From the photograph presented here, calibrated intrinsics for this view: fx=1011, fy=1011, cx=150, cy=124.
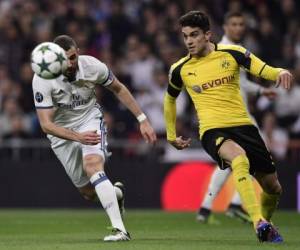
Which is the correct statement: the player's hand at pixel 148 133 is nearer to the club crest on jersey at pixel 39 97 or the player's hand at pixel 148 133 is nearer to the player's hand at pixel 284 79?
the club crest on jersey at pixel 39 97

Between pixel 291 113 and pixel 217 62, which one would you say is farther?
pixel 291 113

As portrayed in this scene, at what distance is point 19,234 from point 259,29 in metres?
9.38

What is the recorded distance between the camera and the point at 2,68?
63.2 feet

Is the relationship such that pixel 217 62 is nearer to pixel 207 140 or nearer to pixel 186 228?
pixel 207 140

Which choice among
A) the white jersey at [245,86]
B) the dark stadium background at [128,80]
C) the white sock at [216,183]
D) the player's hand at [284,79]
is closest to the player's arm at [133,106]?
the player's hand at [284,79]

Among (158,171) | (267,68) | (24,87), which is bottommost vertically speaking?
(158,171)

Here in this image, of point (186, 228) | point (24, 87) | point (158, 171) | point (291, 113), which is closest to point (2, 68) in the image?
point (24, 87)

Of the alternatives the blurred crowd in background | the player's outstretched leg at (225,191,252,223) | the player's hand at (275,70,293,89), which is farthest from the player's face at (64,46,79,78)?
the blurred crowd in background

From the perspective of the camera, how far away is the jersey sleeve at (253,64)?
9430 mm

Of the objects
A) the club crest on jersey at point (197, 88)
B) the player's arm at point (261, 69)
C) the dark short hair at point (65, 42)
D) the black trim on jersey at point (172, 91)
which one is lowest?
the black trim on jersey at point (172, 91)

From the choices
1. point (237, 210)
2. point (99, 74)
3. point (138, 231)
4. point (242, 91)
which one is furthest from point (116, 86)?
point (237, 210)

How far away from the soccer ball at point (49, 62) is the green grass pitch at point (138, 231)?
1612mm

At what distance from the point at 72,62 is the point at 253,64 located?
5.93 ft

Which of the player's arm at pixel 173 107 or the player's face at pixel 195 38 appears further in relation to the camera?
the player's arm at pixel 173 107
